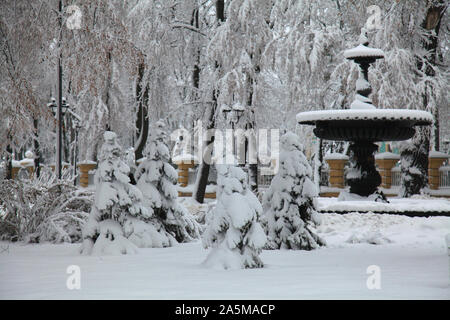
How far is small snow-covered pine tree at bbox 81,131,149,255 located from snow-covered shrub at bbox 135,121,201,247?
986mm

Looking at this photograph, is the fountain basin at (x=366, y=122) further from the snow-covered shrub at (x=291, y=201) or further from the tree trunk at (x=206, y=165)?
the tree trunk at (x=206, y=165)

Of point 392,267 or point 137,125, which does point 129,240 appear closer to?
point 392,267

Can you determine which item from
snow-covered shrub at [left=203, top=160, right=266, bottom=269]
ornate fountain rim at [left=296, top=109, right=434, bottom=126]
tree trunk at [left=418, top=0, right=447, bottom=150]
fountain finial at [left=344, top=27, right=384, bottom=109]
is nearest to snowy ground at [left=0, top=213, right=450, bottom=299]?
snow-covered shrub at [left=203, top=160, right=266, bottom=269]

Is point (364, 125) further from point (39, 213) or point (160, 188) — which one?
point (39, 213)

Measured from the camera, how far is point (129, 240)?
11055 mm

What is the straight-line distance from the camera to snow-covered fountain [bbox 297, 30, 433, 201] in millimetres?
13484

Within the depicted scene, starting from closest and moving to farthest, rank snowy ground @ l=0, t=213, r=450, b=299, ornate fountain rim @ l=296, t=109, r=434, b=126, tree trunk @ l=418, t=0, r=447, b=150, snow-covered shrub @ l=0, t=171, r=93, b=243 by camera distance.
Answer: snowy ground @ l=0, t=213, r=450, b=299, snow-covered shrub @ l=0, t=171, r=93, b=243, ornate fountain rim @ l=296, t=109, r=434, b=126, tree trunk @ l=418, t=0, r=447, b=150

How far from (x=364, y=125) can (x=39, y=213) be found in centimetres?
724

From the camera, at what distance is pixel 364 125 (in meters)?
13.9

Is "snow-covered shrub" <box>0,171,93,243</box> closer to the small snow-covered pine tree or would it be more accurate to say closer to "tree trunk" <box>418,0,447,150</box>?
the small snow-covered pine tree

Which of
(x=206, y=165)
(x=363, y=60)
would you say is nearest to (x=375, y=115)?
(x=363, y=60)

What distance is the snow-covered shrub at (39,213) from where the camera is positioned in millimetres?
12758

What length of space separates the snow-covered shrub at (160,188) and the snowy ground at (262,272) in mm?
678

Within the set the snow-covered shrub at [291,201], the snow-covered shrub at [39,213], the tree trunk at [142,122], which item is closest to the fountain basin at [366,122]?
the snow-covered shrub at [291,201]
